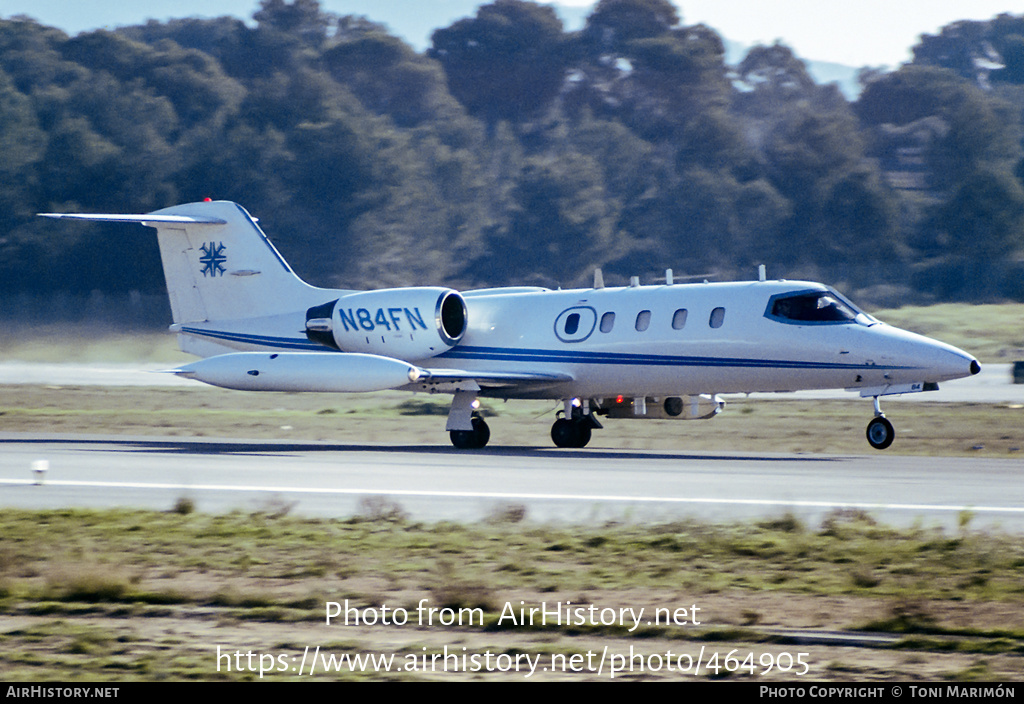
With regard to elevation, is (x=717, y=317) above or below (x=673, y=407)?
above

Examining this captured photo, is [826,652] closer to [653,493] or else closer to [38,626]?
[38,626]

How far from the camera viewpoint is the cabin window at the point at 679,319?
23.3m

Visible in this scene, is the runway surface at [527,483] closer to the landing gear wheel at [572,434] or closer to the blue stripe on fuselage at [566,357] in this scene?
the blue stripe on fuselage at [566,357]

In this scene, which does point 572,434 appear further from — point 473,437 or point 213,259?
point 213,259

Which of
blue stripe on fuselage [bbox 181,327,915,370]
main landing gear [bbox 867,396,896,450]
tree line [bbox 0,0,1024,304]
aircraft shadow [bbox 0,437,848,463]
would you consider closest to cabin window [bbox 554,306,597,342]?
blue stripe on fuselage [bbox 181,327,915,370]

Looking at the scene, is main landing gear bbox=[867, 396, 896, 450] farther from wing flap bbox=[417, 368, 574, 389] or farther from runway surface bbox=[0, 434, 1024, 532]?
wing flap bbox=[417, 368, 574, 389]

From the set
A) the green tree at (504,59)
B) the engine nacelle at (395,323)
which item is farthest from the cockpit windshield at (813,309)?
the green tree at (504,59)

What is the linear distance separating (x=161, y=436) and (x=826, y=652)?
22451 millimetres

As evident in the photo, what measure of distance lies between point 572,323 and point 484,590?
15.6m

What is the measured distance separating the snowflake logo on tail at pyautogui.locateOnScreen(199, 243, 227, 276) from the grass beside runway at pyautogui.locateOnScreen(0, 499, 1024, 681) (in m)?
14.2

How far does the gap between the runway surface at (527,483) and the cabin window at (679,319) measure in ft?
7.30

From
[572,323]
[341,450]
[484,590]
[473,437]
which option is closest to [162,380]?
[473,437]

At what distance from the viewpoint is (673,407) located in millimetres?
25047

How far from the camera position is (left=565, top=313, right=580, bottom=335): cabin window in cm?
2461
